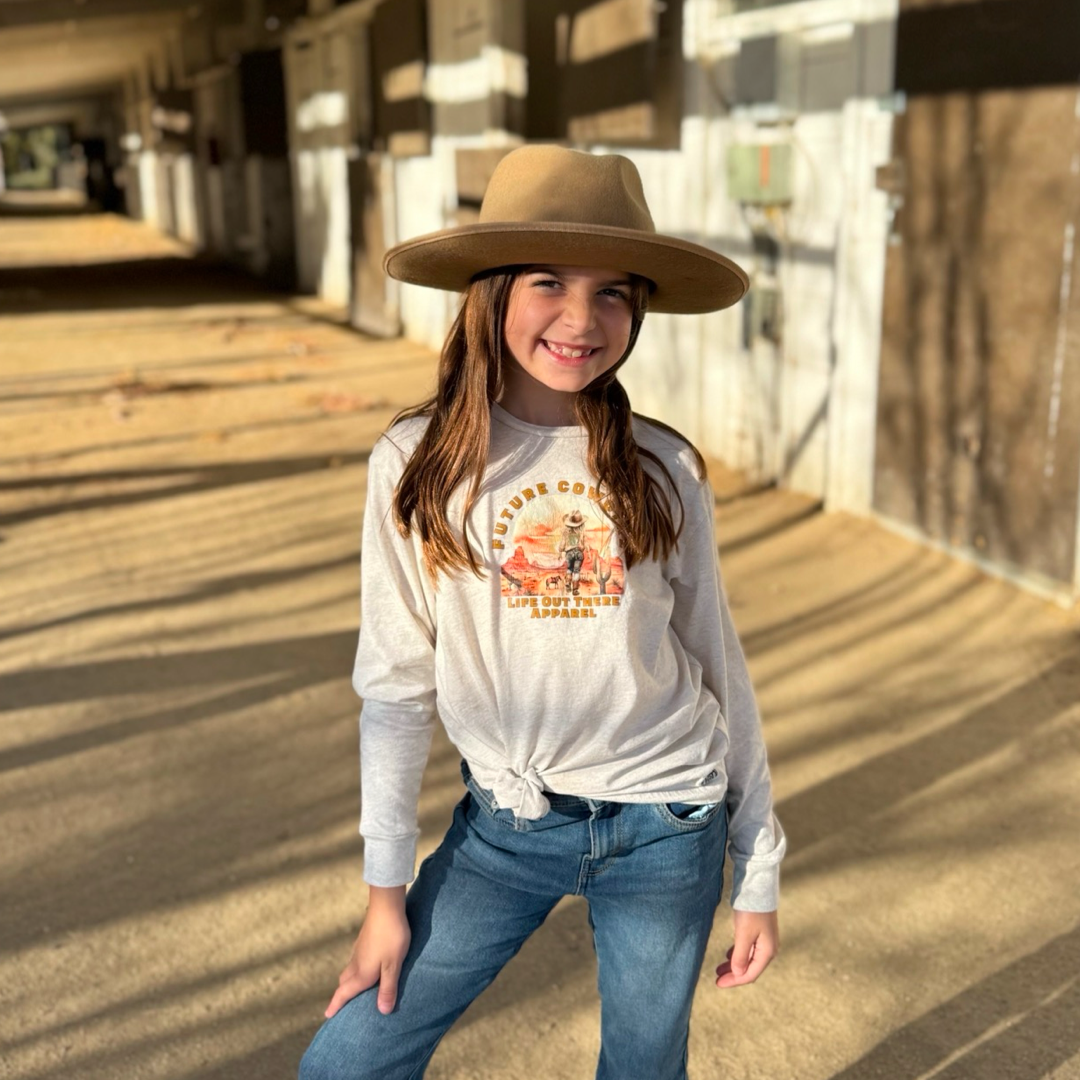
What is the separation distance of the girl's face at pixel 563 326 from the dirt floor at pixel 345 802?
5.04 ft

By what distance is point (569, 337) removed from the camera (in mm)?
1687

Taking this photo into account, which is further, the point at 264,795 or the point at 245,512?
the point at 245,512

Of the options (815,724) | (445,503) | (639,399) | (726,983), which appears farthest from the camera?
(639,399)

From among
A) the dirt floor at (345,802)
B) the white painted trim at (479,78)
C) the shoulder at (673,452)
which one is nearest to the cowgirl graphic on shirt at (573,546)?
the shoulder at (673,452)

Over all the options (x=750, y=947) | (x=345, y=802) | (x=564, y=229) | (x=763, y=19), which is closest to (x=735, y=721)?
(x=750, y=947)

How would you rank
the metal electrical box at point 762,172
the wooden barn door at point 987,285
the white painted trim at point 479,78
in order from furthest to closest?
the white painted trim at point 479,78
the metal electrical box at point 762,172
the wooden barn door at point 987,285

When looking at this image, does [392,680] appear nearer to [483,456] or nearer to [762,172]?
[483,456]

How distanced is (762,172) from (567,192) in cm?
511

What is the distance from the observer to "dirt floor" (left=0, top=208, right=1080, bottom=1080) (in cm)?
272

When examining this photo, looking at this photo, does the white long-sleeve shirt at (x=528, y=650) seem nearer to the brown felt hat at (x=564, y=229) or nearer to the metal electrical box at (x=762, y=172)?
the brown felt hat at (x=564, y=229)

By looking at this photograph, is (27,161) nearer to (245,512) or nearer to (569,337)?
(245,512)

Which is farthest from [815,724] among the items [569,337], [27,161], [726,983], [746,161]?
[27,161]

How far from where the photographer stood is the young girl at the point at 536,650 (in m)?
1.68

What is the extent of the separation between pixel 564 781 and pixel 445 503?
1.26 feet
